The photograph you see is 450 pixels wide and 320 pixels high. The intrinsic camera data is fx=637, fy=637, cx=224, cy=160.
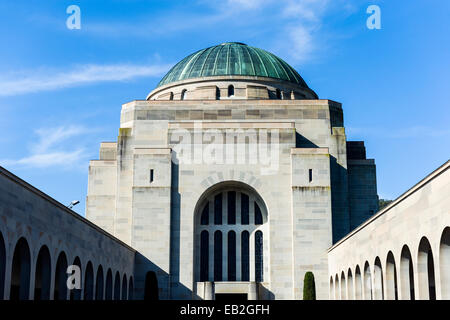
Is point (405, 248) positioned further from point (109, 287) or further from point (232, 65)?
point (232, 65)

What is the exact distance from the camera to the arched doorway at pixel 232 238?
3831 cm

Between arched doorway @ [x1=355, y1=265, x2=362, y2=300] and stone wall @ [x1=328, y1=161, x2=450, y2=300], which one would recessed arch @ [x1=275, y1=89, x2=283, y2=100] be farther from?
arched doorway @ [x1=355, y1=265, x2=362, y2=300]

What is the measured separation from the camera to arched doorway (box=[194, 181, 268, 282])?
126 ft

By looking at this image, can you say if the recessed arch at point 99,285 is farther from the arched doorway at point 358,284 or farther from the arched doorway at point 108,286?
the arched doorway at point 358,284

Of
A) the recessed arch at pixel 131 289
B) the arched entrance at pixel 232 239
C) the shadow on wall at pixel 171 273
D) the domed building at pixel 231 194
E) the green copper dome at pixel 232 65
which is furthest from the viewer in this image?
the green copper dome at pixel 232 65

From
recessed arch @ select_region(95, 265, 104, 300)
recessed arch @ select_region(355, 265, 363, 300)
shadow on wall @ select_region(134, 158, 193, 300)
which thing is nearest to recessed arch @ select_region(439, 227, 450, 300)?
recessed arch @ select_region(355, 265, 363, 300)

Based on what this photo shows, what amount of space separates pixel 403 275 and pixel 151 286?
16.5 metres

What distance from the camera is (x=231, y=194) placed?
39.5 metres

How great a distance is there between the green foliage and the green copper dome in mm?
17970

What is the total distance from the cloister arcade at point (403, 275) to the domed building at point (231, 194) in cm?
405

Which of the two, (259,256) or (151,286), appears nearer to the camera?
(151,286)

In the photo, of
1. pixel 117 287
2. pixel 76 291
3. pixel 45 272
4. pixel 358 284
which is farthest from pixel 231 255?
pixel 45 272

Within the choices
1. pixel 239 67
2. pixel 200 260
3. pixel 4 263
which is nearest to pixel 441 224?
pixel 4 263

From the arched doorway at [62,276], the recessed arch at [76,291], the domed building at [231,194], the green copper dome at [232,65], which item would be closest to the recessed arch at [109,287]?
the domed building at [231,194]
